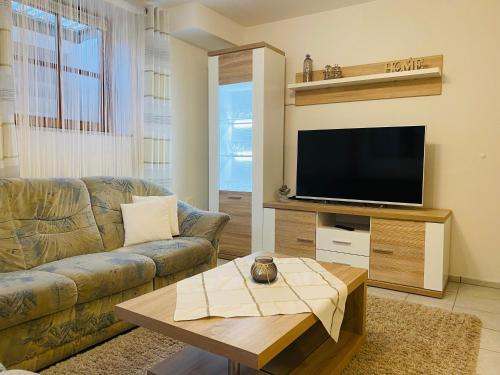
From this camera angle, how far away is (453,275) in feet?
11.1

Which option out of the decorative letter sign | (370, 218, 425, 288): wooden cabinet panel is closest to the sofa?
(370, 218, 425, 288): wooden cabinet panel

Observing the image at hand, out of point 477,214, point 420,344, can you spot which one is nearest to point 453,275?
point 477,214

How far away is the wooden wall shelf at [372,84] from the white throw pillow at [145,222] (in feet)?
6.22

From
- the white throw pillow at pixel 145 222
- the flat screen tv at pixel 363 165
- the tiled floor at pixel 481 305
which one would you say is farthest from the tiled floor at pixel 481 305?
the white throw pillow at pixel 145 222

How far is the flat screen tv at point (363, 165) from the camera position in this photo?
3.20m

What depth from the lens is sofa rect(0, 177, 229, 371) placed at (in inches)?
71.1

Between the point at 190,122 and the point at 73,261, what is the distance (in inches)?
89.0

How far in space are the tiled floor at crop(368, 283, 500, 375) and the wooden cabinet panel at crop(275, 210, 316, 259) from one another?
0.67 m

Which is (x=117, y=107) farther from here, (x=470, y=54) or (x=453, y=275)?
(x=453, y=275)

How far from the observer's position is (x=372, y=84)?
361cm

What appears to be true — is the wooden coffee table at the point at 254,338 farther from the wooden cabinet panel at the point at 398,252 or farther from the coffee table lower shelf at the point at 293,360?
the wooden cabinet panel at the point at 398,252

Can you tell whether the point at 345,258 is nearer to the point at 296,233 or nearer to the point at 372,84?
the point at 296,233

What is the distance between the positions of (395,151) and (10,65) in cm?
296

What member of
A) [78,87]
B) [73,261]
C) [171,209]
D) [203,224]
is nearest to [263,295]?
[73,261]
